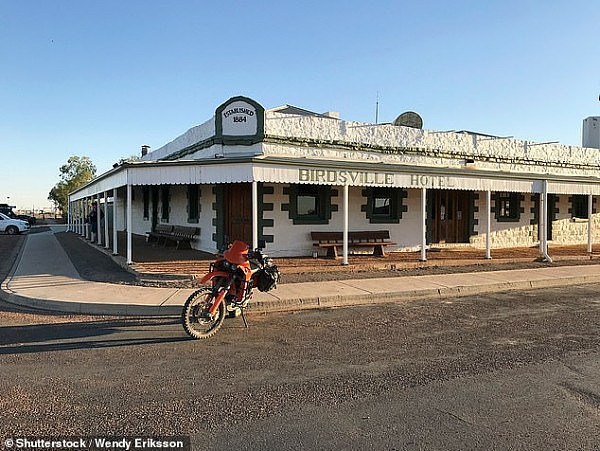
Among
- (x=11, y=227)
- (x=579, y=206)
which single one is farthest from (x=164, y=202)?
(x=579, y=206)

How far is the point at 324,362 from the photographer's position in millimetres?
5645

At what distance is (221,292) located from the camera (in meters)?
6.85

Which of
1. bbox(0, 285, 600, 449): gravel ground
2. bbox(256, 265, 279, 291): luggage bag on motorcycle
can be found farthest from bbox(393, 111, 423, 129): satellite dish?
bbox(256, 265, 279, 291): luggage bag on motorcycle

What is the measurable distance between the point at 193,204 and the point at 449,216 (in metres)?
9.38

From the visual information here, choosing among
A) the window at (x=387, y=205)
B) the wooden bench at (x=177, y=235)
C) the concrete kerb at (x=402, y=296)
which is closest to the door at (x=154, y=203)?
the wooden bench at (x=177, y=235)

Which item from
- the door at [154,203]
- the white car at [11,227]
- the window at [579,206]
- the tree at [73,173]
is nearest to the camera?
the window at [579,206]

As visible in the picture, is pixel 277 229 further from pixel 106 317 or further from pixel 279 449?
pixel 279 449

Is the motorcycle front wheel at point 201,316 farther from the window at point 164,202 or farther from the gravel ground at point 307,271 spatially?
the window at point 164,202

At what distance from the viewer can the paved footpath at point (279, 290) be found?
8578 mm

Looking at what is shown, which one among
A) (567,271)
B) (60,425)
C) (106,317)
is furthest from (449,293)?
(60,425)

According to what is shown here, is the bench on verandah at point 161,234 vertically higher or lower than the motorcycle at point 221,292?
higher

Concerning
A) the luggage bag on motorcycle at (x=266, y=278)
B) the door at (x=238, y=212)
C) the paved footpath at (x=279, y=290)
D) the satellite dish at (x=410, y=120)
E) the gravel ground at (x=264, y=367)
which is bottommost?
the gravel ground at (x=264, y=367)

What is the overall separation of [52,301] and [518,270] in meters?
11.9

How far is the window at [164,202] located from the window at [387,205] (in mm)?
8941
